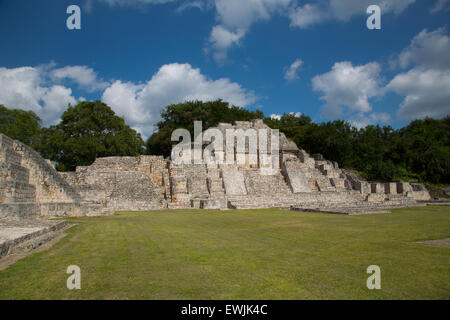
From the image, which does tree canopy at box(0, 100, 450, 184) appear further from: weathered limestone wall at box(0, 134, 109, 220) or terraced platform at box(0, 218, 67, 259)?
terraced platform at box(0, 218, 67, 259)

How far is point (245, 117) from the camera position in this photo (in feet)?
164

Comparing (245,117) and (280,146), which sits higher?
(245,117)

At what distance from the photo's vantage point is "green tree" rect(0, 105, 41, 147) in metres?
36.5

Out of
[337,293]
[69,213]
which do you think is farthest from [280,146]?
[337,293]

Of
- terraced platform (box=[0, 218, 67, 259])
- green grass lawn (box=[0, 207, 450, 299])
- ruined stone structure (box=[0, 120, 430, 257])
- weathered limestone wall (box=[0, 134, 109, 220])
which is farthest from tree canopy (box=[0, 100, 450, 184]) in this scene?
green grass lawn (box=[0, 207, 450, 299])

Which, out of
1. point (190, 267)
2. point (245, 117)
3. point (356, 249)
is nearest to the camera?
point (190, 267)

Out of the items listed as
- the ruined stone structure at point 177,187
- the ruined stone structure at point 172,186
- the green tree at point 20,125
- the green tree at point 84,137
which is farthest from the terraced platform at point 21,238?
the green tree at point 20,125

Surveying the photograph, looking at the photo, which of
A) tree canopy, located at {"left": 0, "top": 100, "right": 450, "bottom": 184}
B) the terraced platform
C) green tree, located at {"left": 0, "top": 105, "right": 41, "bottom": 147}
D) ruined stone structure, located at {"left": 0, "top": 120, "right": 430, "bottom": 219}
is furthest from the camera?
green tree, located at {"left": 0, "top": 105, "right": 41, "bottom": 147}

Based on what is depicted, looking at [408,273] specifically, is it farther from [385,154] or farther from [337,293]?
[385,154]

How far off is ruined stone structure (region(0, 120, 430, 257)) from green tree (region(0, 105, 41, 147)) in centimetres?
1805

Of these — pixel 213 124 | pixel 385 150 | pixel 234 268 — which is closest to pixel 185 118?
pixel 213 124

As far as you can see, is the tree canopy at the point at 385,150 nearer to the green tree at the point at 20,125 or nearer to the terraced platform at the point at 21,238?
the terraced platform at the point at 21,238

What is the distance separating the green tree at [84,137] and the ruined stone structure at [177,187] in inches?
354
